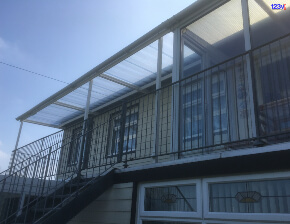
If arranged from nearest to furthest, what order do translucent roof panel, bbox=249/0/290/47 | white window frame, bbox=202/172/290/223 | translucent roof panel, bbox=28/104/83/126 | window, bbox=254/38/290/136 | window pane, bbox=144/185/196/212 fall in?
1. white window frame, bbox=202/172/290/223
2. window pane, bbox=144/185/196/212
3. window, bbox=254/38/290/136
4. translucent roof panel, bbox=249/0/290/47
5. translucent roof panel, bbox=28/104/83/126

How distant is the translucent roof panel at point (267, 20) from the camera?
4.50 m

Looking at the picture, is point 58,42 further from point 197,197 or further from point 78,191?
point 197,197

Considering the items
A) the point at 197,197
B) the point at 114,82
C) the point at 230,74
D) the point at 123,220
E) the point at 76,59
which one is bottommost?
the point at 123,220

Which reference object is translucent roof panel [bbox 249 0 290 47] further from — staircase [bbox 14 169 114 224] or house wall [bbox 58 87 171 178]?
staircase [bbox 14 169 114 224]

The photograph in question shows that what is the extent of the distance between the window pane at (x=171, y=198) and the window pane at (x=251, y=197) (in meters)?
0.31

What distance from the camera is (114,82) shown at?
23.4ft

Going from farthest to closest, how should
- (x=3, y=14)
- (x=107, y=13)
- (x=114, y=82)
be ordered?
(x=3, y=14), (x=107, y=13), (x=114, y=82)

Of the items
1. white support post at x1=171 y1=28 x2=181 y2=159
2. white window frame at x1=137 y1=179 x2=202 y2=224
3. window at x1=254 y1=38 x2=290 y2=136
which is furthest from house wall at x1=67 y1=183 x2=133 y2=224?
window at x1=254 y1=38 x2=290 y2=136

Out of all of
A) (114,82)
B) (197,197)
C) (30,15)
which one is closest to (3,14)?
(30,15)

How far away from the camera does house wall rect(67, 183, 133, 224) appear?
415 cm

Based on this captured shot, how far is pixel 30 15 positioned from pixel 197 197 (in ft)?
28.5

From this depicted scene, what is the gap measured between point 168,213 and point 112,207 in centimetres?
111

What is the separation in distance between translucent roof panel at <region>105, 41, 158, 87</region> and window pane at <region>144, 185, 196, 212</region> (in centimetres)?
302

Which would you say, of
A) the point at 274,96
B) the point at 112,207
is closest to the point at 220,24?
the point at 274,96
